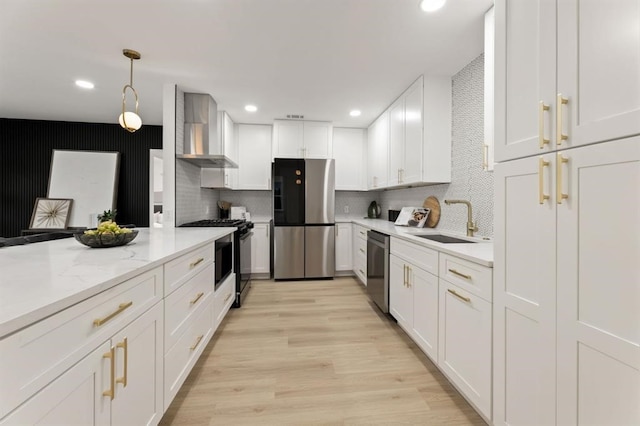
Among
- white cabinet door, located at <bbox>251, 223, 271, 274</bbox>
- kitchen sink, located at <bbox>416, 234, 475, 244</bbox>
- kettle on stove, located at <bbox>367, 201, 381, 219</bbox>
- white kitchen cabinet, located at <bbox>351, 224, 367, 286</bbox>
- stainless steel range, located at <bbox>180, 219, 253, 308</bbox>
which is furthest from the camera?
kettle on stove, located at <bbox>367, 201, 381, 219</bbox>

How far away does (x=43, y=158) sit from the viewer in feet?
14.5

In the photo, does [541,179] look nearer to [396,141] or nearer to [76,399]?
[76,399]

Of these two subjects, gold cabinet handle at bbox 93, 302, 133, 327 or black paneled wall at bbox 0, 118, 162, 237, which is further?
black paneled wall at bbox 0, 118, 162, 237

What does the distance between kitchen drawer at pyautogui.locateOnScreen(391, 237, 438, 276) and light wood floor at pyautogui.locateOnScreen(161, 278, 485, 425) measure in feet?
2.36

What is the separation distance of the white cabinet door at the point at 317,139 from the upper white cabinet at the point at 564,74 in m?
3.13

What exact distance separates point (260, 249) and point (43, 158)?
3.87 meters

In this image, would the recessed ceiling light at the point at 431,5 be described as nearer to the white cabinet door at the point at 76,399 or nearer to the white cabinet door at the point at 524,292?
the white cabinet door at the point at 524,292

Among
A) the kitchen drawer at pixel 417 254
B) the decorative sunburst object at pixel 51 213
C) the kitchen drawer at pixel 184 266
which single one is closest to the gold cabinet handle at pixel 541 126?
the kitchen drawer at pixel 417 254

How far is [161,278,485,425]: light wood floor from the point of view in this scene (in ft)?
4.96

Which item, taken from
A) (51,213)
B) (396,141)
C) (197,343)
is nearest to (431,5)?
(396,141)

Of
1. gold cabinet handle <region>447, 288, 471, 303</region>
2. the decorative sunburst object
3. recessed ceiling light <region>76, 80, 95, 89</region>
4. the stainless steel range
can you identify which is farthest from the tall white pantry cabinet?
the decorative sunburst object

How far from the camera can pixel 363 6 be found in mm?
1780

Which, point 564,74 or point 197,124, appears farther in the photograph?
point 197,124

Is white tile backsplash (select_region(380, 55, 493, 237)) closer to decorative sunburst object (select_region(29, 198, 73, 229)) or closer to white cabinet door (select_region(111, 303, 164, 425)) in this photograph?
white cabinet door (select_region(111, 303, 164, 425))
